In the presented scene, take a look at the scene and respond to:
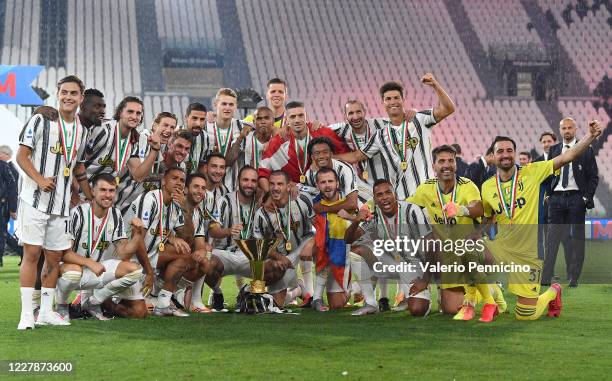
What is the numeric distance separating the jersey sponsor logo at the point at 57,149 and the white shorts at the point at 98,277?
2.55ft

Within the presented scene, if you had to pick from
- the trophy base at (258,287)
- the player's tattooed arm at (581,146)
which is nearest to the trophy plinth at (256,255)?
the trophy base at (258,287)

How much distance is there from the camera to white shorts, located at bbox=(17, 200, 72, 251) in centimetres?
468

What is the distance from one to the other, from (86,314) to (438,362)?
247cm

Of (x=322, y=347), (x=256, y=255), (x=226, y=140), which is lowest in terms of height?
(x=322, y=347)

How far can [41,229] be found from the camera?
4.70m

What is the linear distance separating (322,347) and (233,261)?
78.7 inches

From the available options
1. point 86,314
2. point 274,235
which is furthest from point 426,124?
point 86,314

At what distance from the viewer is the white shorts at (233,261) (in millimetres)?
5902

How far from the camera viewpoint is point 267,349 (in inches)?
155

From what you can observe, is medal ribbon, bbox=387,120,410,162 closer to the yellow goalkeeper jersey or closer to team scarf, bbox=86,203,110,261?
the yellow goalkeeper jersey

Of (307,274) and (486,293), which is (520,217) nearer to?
(486,293)

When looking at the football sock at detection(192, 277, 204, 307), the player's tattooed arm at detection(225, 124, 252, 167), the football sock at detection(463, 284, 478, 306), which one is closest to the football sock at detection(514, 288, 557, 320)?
the football sock at detection(463, 284, 478, 306)

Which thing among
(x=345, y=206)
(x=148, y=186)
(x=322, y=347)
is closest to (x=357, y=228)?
(x=345, y=206)

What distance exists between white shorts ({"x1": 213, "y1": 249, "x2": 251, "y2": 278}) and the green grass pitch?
0.59 m
